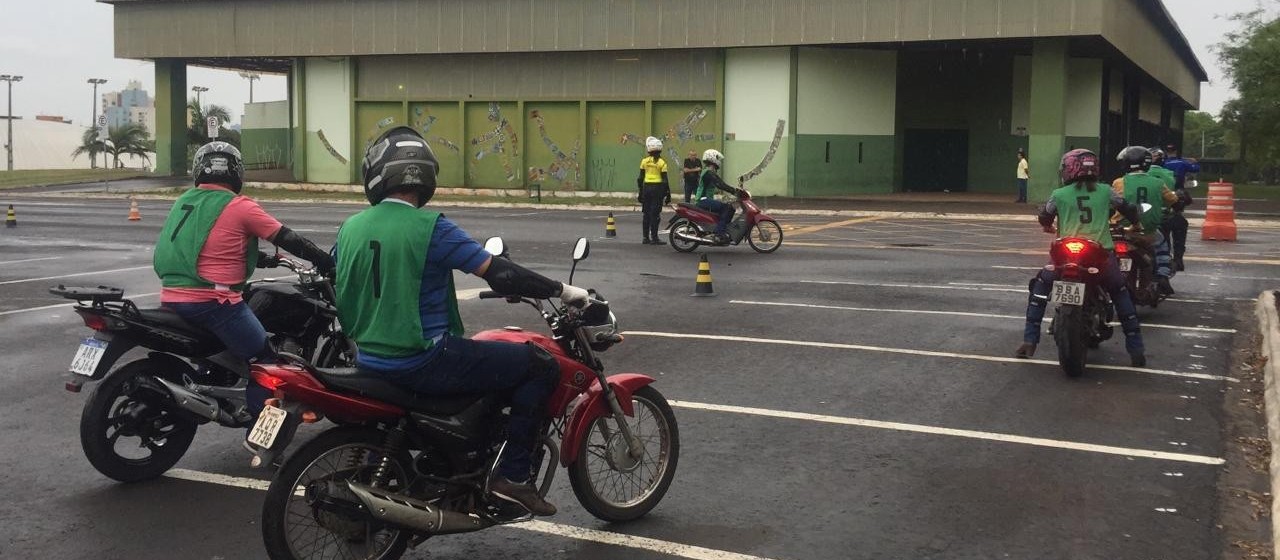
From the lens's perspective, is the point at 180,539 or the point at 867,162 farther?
the point at 867,162

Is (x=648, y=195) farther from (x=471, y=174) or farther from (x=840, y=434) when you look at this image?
(x=471, y=174)

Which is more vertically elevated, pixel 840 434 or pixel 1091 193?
pixel 1091 193

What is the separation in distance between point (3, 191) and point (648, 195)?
3290 cm

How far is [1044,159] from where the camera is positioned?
122 ft

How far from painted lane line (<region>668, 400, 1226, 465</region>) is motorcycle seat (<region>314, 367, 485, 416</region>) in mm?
3592

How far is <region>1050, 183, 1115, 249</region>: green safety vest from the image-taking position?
1009cm

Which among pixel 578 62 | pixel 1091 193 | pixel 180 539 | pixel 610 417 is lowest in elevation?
pixel 180 539

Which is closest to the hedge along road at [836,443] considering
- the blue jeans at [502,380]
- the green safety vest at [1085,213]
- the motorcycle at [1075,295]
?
the motorcycle at [1075,295]

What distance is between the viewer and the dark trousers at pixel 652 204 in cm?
2230

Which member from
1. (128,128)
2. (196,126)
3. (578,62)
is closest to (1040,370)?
(578,62)

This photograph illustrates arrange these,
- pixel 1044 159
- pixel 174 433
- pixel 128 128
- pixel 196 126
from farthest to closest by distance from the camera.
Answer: pixel 128 128 < pixel 196 126 < pixel 1044 159 < pixel 174 433

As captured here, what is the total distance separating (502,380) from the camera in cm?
526

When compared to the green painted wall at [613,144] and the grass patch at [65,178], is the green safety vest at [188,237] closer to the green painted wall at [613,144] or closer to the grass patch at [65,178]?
the green painted wall at [613,144]

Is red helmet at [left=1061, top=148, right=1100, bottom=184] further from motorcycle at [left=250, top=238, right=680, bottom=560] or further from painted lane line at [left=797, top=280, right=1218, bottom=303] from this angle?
motorcycle at [left=250, top=238, right=680, bottom=560]
